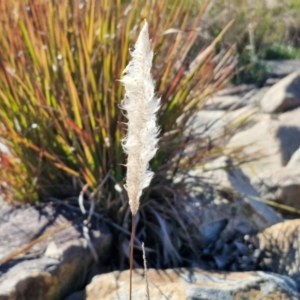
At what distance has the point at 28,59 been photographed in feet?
11.3

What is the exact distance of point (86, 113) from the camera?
336 centimetres

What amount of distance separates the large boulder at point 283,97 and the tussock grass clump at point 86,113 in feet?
11.6

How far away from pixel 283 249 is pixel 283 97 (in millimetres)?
3790

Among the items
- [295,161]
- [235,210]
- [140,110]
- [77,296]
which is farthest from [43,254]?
[295,161]

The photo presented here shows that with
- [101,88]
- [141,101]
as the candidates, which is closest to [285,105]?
[101,88]

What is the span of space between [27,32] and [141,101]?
86.6 inches

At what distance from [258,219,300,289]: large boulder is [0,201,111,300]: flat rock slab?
30.3 inches

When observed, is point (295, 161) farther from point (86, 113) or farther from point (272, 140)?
point (86, 113)

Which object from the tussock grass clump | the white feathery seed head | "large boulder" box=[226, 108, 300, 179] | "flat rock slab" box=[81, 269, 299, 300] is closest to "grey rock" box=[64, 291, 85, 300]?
"flat rock slab" box=[81, 269, 299, 300]

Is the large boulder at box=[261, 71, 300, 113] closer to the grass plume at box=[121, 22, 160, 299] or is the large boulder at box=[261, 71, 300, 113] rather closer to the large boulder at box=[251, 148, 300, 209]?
the large boulder at box=[251, 148, 300, 209]

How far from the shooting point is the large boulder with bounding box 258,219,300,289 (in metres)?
3.42

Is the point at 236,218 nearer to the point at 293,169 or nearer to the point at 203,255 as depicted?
the point at 203,255

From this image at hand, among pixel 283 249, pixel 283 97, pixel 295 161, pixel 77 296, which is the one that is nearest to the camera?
pixel 77 296

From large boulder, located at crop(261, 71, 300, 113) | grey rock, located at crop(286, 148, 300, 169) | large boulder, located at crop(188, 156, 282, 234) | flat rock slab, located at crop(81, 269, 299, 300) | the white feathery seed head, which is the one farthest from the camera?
large boulder, located at crop(261, 71, 300, 113)
